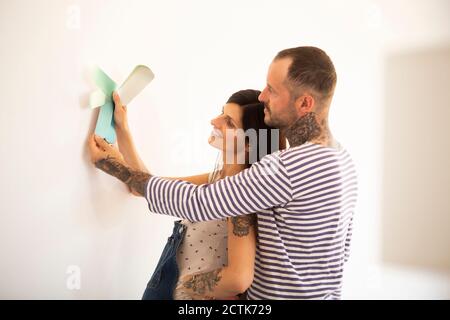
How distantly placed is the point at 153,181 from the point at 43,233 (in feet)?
0.89

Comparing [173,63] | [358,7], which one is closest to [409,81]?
[358,7]

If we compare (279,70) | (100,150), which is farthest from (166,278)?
(279,70)

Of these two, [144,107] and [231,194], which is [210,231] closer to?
[231,194]

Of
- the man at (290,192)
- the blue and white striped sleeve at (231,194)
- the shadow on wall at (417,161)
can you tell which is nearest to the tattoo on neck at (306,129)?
the man at (290,192)

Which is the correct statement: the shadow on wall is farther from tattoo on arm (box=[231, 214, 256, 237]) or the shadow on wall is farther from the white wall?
tattoo on arm (box=[231, 214, 256, 237])

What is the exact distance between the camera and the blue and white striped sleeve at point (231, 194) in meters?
0.89

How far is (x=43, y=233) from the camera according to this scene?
3.07 ft

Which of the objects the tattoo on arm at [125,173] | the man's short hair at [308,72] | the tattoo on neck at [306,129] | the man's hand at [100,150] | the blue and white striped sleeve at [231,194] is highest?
the man's short hair at [308,72]

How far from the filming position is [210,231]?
1.06m

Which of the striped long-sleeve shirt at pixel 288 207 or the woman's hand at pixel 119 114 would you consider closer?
the striped long-sleeve shirt at pixel 288 207

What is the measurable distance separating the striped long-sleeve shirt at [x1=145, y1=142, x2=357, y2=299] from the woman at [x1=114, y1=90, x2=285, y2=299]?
0.22 ft

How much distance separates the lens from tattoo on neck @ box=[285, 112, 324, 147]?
0.97 meters

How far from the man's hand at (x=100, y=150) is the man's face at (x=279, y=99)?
368mm

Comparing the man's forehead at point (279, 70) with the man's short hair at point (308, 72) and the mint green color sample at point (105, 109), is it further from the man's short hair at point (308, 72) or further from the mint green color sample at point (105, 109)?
the mint green color sample at point (105, 109)
